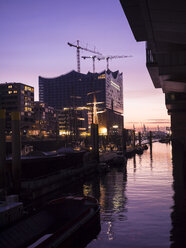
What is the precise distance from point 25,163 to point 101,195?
12.4 m

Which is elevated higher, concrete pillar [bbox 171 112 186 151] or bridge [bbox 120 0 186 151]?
bridge [bbox 120 0 186 151]

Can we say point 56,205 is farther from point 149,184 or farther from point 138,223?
→ point 149,184

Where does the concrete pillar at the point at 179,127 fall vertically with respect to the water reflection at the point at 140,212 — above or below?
above

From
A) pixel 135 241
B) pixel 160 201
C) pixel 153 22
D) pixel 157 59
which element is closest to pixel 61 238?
pixel 135 241

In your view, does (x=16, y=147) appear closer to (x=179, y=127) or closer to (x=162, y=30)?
(x=162, y=30)

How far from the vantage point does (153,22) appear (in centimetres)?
1859

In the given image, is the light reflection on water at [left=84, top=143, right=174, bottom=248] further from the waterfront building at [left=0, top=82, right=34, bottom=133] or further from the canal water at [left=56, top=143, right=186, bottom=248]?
the waterfront building at [left=0, top=82, right=34, bottom=133]

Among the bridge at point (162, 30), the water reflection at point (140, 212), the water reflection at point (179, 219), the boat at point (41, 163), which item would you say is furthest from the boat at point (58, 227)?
the boat at point (41, 163)

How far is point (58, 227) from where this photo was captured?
66.8 feet

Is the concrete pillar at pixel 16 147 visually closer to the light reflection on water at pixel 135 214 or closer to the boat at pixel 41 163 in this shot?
the light reflection on water at pixel 135 214

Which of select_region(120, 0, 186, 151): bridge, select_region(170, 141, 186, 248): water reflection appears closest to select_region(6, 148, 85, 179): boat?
select_region(170, 141, 186, 248): water reflection

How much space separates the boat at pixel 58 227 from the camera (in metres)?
16.3

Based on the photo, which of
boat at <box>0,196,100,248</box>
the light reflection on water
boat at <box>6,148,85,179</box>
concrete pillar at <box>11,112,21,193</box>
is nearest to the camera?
boat at <box>0,196,100,248</box>

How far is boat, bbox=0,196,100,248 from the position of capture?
16275 mm
